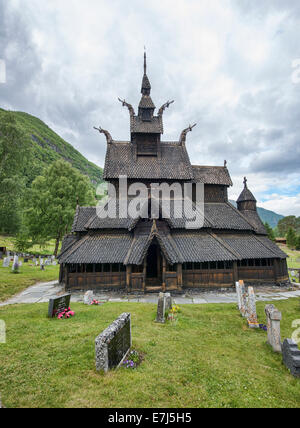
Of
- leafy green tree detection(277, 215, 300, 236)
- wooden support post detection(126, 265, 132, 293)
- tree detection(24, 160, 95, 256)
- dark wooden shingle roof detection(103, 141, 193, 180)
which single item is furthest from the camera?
leafy green tree detection(277, 215, 300, 236)

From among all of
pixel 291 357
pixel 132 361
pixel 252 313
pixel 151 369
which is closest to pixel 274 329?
pixel 291 357

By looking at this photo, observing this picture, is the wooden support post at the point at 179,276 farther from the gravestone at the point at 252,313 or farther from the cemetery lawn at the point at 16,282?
the cemetery lawn at the point at 16,282

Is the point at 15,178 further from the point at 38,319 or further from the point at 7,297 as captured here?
the point at 38,319

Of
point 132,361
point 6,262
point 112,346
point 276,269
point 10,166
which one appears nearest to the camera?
point 112,346

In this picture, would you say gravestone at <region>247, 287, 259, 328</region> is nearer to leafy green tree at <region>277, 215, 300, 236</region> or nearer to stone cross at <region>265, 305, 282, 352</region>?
stone cross at <region>265, 305, 282, 352</region>

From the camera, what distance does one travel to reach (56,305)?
915cm

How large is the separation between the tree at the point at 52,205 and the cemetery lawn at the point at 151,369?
2410 centimetres

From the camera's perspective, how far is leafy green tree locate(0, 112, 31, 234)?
945 inches

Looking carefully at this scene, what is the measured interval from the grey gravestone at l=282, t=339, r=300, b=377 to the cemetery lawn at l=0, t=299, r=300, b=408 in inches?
7.5

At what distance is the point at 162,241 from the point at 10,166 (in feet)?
78.8

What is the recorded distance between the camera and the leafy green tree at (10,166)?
24.0 metres

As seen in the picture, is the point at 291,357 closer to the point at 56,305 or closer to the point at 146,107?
the point at 56,305

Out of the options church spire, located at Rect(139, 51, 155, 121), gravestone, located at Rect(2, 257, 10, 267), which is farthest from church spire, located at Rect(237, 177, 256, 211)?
gravestone, located at Rect(2, 257, 10, 267)

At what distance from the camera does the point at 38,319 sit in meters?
8.59
